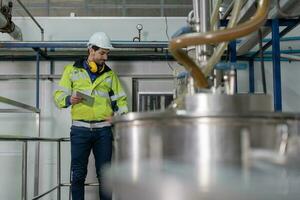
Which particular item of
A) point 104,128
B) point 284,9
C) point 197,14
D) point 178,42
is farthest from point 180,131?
point 104,128

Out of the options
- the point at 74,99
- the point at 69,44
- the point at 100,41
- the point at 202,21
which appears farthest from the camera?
the point at 69,44

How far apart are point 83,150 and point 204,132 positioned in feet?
5.61

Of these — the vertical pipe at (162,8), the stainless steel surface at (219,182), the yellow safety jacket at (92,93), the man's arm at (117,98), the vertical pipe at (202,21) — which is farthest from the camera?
the vertical pipe at (162,8)

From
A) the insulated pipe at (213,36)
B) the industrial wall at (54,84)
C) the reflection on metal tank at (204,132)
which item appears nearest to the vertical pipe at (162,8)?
the industrial wall at (54,84)

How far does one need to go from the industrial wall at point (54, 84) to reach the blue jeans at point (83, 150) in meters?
0.64

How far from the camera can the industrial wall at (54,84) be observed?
2939 millimetres

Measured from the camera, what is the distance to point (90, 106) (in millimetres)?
2318

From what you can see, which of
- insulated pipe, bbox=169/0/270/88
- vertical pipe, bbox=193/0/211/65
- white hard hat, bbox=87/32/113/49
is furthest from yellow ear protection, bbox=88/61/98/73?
insulated pipe, bbox=169/0/270/88

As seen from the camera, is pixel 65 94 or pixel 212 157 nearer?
pixel 212 157

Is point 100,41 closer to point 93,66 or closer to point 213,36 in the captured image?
point 93,66

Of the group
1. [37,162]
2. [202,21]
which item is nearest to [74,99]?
[37,162]

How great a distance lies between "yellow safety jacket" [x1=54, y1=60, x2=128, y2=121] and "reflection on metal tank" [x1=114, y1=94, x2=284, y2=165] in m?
1.63

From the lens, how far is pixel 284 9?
1.76m

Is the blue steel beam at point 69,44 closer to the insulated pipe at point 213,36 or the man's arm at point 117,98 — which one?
the man's arm at point 117,98
